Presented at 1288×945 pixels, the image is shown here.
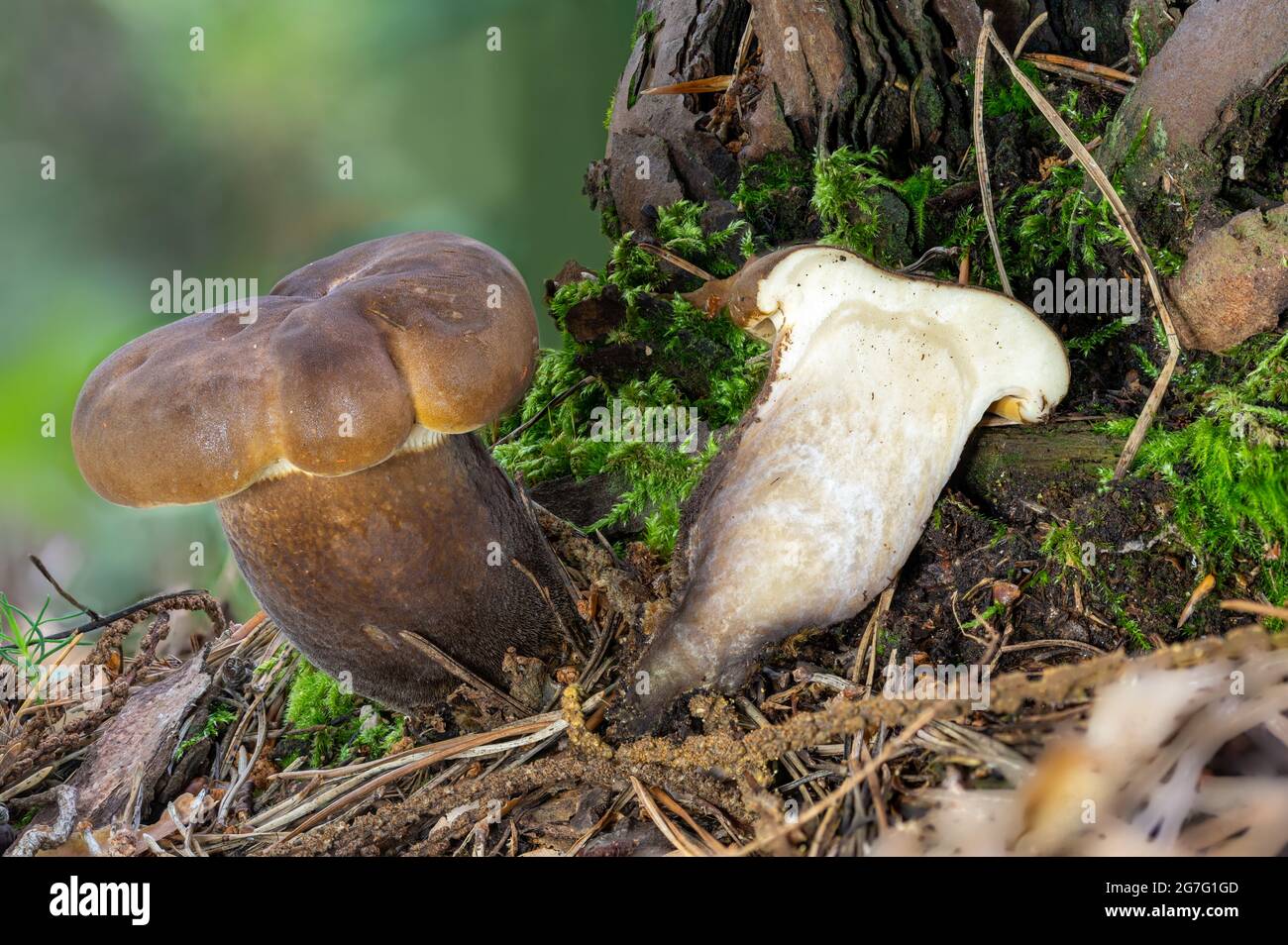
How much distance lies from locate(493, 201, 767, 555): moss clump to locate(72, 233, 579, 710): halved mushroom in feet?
1.45

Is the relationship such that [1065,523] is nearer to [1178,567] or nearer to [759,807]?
[1178,567]

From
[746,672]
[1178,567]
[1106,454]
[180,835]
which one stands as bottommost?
[180,835]

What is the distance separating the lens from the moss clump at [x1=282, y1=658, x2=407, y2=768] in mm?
2174

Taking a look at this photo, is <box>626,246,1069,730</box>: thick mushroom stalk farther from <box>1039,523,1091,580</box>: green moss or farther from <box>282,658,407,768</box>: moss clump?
<box>282,658,407,768</box>: moss clump

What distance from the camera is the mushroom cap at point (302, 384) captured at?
1.55 meters

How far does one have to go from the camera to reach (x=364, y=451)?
1.60 metres

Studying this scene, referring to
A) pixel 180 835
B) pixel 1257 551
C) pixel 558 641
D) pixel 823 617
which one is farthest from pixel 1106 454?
pixel 180 835

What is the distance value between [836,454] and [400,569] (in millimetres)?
923

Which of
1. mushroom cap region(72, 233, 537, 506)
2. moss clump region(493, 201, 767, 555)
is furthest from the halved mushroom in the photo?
moss clump region(493, 201, 767, 555)
